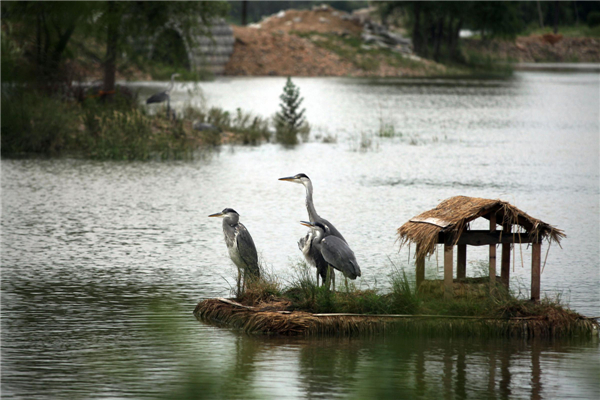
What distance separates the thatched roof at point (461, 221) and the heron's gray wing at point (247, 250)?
81.1 inches

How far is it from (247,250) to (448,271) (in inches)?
104

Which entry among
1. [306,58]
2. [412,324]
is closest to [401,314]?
[412,324]

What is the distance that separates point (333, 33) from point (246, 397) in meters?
92.1

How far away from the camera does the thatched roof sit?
1105cm

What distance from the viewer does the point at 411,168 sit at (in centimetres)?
2920

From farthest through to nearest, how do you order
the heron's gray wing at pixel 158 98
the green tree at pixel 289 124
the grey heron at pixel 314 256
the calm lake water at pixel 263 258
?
the green tree at pixel 289 124 < the heron's gray wing at pixel 158 98 < the grey heron at pixel 314 256 < the calm lake water at pixel 263 258

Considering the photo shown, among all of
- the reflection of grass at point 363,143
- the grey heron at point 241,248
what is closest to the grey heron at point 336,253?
the grey heron at point 241,248

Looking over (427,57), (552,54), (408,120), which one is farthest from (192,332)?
(552,54)

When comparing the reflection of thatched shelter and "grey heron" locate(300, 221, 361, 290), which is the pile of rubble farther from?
the reflection of thatched shelter

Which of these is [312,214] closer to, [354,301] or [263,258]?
[354,301]

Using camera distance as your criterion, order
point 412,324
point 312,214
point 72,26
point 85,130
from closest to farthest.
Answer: point 412,324, point 312,214, point 85,130, point 72,26

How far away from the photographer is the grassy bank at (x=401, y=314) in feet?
36.8

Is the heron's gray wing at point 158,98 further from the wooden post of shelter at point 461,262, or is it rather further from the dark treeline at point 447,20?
the dark treeline at point 447,20

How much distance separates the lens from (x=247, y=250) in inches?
475
